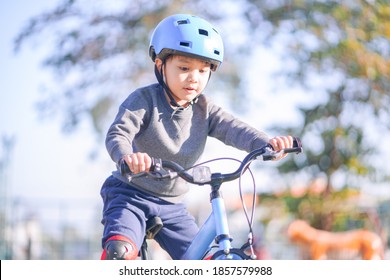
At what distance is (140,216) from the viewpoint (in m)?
3.38

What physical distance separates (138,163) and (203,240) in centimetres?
51

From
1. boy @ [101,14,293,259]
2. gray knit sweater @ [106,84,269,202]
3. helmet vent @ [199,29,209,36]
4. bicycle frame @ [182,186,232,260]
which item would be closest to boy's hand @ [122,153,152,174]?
bicycle frame @ [182,186,232,260]

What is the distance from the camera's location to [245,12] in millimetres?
13258

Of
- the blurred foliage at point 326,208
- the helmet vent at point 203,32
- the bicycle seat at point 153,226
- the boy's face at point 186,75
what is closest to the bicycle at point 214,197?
the bicycle seat at point 153,226

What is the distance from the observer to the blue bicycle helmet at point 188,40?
3342mm

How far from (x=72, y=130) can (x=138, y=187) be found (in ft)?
33.3

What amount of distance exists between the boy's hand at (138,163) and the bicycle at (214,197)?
0.8 inches

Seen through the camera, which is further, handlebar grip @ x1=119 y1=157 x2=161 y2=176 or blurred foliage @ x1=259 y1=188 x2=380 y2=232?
blurred foliage @ x1=259 y1=188 x2=380 y2=232

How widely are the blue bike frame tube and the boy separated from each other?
226mm

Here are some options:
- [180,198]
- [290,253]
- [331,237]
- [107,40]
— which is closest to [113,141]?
[180,198]

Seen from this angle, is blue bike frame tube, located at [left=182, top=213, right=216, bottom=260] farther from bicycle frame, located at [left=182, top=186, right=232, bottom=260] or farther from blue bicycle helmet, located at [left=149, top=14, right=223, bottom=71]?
blue bicycle helmet, located at [left=149, top=14, right=223, bottom=71]

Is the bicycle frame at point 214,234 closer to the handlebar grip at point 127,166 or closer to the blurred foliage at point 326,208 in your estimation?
the handlebar grip at point 127,166

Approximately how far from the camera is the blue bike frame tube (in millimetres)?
3092
